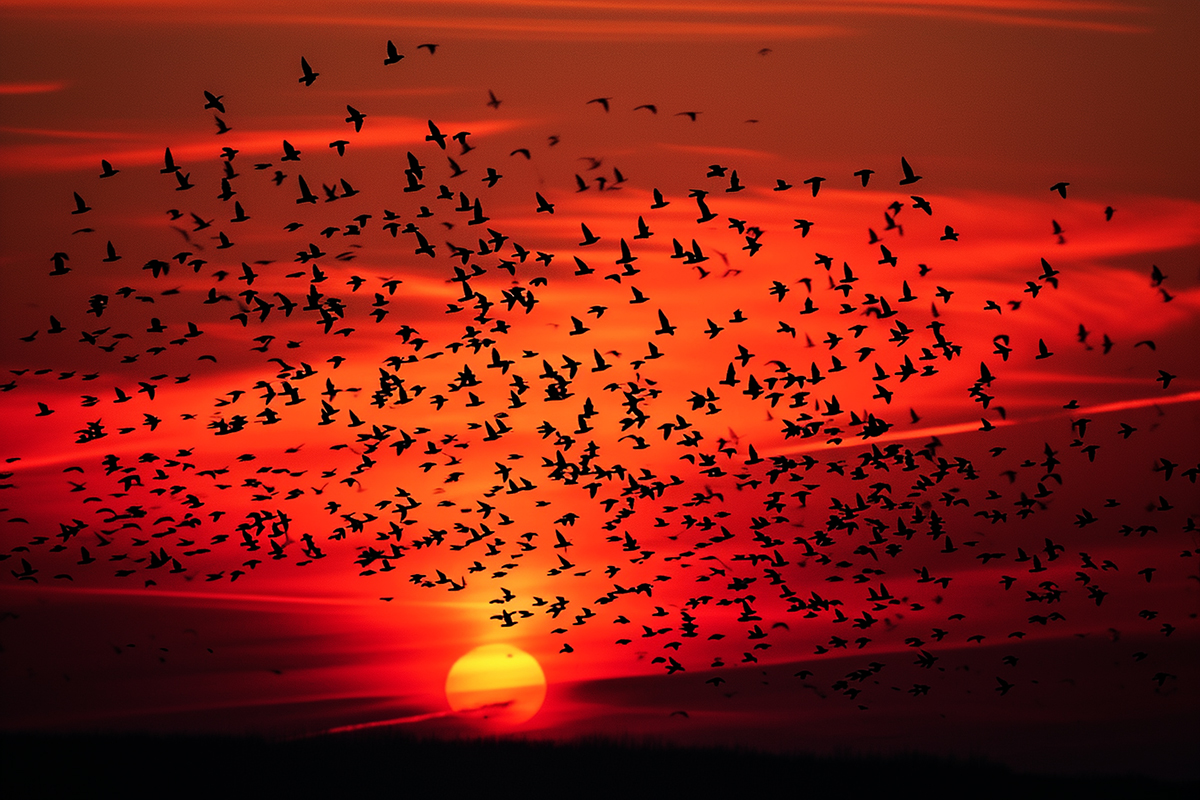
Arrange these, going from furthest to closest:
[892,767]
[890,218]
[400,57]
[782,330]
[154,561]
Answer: [892,767], [154,561], [782,330], [890,218], [400,57]

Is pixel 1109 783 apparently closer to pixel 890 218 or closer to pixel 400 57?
pixel 890 218

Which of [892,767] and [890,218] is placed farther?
[892,767]

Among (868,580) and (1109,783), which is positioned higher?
(868,580)

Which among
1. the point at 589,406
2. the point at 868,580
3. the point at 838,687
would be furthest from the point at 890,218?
the point at 838,687

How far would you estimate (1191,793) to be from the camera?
228ft

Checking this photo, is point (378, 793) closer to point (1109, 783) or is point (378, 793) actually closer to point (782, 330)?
point (782, 330)

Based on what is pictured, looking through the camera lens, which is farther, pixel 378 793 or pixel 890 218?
pixel 378 793

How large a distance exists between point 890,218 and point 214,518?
29.9m

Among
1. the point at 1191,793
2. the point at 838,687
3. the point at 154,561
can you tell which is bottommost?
the point at 1191,793

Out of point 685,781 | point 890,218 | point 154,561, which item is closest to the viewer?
point 890,218

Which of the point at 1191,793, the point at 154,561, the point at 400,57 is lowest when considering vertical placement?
the point at 1191,793

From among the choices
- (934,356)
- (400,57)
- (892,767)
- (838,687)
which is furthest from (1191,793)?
(400,57)

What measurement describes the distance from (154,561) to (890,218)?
32.5 m

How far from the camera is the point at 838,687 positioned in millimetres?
61094
